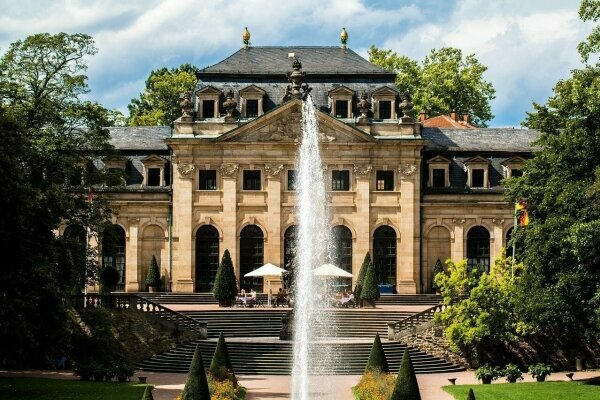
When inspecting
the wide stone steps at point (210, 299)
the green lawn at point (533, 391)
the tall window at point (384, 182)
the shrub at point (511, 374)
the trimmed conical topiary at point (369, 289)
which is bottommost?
the green lawn at point (533, 391)

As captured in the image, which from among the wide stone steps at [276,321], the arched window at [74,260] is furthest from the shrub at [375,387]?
the arched window at [74,260]

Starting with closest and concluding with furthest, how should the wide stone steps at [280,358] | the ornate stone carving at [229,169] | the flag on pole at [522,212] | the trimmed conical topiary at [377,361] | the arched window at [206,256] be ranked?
the trimmed conical topiary at [377,361] → the wide stone steps at [280,358] → the flag on pole at [522,212] → the ornate stone carving at [229,169] → the arched window at [206,256]

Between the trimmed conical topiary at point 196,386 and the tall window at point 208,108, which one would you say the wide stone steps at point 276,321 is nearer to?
the tall window at point 208,108

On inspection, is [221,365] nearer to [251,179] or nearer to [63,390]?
[63,390]

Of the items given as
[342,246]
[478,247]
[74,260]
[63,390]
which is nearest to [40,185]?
[74,260]

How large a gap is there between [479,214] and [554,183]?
78.9ft

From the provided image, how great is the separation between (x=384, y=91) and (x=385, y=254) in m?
10.2

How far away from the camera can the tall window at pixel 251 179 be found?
247ft

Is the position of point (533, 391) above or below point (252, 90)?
below

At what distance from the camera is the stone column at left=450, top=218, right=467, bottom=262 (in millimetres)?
76188

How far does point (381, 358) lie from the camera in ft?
151

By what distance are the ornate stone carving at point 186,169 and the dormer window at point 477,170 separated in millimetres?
17497

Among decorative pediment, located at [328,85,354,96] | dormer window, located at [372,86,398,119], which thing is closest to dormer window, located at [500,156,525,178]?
dormer window, located at [372,86,398,119]

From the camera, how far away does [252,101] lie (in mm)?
76000
